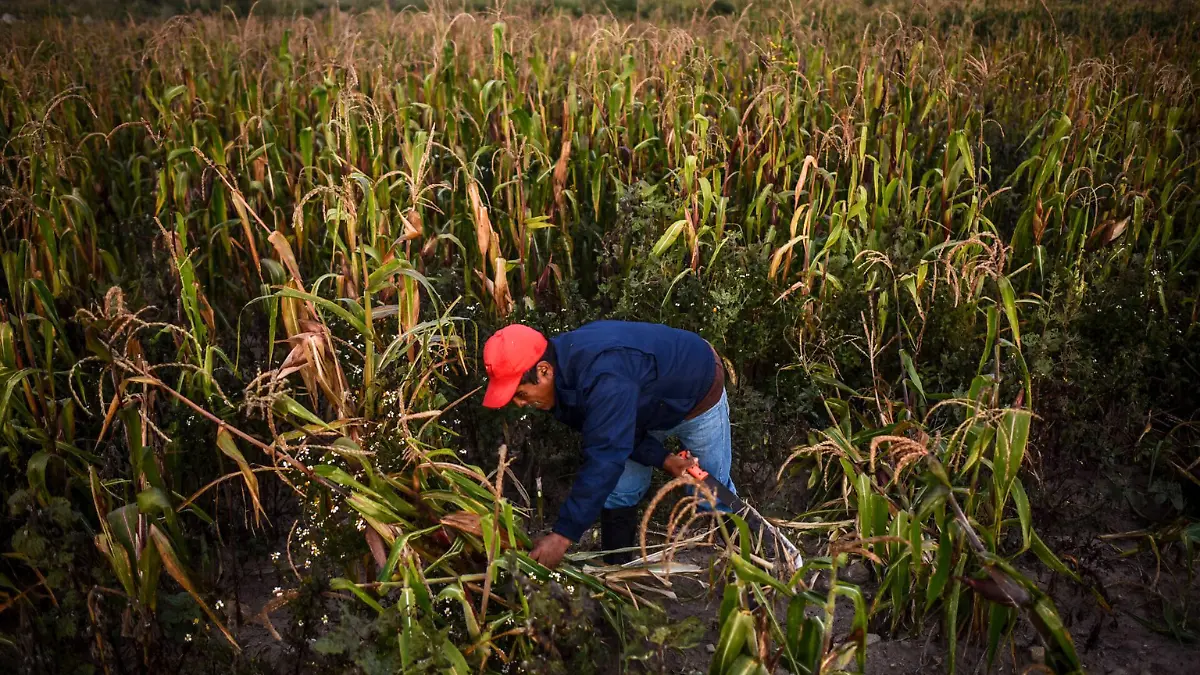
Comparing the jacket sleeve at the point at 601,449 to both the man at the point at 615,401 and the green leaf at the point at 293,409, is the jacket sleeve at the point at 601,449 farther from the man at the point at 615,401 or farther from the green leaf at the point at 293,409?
the green leaf at the point at 293,409

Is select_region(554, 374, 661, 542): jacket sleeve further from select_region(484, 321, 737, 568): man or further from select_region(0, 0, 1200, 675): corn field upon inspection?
select_region(0, 0, 1200, 675): corn field

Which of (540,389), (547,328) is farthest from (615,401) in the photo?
(547,328)

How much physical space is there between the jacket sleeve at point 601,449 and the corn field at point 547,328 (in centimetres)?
19

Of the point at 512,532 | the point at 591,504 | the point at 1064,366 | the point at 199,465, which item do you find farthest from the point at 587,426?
the point at 1064,366

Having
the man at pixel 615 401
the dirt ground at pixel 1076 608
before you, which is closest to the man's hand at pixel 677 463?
the man at pixel 615 401

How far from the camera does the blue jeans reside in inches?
126

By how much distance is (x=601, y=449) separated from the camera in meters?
2.68

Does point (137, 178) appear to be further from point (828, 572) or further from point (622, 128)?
point (828, 572)

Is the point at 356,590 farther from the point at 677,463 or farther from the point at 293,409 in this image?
the point at 677,463

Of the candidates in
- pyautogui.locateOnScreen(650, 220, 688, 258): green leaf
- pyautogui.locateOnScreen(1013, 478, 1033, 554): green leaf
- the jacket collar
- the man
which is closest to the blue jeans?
the man

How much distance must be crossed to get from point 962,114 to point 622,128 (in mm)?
2201

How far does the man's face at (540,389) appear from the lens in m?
2.79

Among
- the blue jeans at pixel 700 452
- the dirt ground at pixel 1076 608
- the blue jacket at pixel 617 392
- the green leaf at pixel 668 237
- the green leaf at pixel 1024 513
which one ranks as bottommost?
the dirt ground at pixel 1076 608

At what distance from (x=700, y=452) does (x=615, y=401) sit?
67cm
